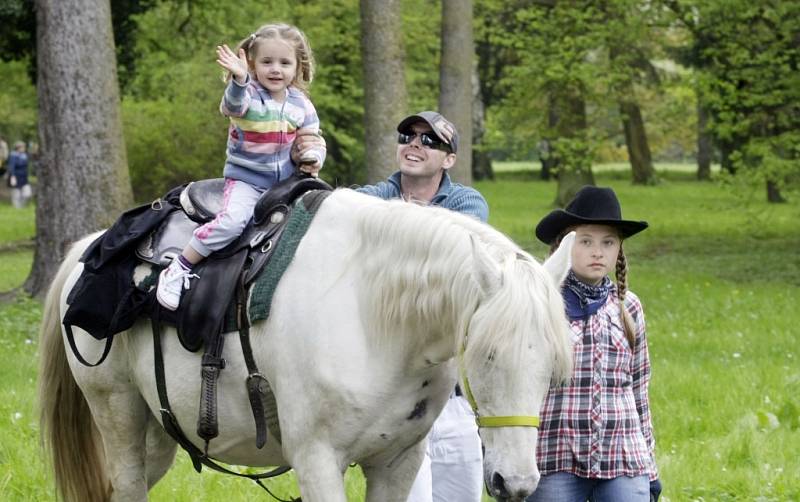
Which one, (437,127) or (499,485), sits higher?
(437,127)

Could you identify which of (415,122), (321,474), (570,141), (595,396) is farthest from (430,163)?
(570,141)

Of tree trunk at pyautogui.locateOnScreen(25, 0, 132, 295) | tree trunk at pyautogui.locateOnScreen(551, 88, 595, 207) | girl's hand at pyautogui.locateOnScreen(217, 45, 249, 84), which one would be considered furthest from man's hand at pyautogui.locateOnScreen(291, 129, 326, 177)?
tree trunk at pyautogui.locateOnScreen(551, 88, 595, 207)

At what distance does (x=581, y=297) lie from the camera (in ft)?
15.6

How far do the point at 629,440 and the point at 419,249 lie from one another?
4.47 feet

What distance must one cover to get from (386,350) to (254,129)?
111 cm

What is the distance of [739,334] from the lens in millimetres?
11688

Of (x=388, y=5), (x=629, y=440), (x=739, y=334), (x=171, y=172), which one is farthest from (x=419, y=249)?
(x=171, y=172)

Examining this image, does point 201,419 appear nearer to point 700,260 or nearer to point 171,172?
point 700,260

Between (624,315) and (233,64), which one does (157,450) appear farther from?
(624,315)

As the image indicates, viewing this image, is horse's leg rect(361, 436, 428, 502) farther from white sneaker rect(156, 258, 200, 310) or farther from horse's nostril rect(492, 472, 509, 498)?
white sneaker rect(156, 258, 200, 310)

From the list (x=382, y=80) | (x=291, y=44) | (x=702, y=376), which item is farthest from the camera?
(x=382, y=80)

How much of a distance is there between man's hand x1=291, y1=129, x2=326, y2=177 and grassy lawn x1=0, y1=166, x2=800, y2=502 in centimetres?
210

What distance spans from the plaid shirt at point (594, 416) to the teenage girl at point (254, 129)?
1.30 m

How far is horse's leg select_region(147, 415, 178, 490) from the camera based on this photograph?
5.38 metres
